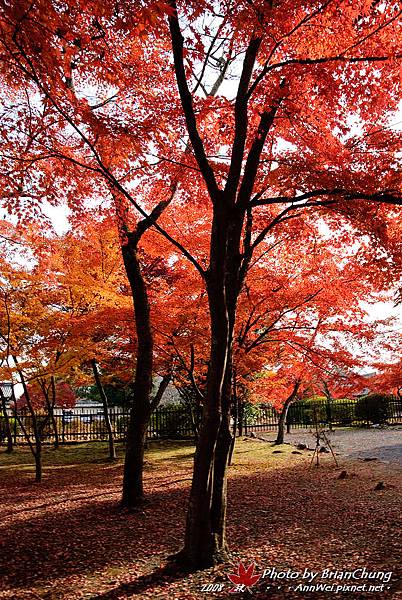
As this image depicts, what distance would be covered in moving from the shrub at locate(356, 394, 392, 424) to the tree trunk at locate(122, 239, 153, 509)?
20.2 m

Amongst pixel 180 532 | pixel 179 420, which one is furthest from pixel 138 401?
pixel 179 420

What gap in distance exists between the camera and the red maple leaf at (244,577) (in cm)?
443

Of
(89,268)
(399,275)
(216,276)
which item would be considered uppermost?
(89,268)

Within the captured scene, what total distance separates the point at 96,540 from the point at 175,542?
113 centimetres

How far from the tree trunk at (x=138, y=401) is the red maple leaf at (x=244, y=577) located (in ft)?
11.9

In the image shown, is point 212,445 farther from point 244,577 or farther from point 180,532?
point 180,532

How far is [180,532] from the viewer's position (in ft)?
21.1

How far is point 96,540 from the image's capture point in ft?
20.4

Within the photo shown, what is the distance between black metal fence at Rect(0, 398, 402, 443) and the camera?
20.2 m

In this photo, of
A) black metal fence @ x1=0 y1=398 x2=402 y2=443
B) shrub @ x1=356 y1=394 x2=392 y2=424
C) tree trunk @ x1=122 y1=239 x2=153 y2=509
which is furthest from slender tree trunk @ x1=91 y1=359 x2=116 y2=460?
shrub @ x1=356 y1=394 x2=392 y2=424

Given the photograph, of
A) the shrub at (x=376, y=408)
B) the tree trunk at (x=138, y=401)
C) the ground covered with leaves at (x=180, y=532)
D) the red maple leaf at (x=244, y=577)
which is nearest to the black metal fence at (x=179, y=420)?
the shrub at (x=376, y=408)

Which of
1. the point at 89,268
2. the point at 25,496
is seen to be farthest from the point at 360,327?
the point at 25,496

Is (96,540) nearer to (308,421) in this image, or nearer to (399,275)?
(399,275)

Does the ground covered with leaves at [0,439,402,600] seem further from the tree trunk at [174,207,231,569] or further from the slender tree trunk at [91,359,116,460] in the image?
the slender tree trunk at [91,359,116,460]
